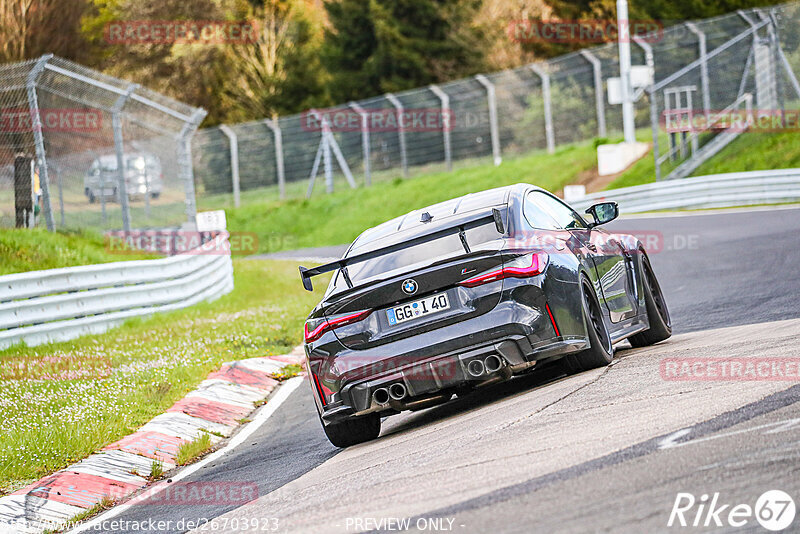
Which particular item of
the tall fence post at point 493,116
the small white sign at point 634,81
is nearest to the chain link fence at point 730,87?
the small white sign at point 634,81

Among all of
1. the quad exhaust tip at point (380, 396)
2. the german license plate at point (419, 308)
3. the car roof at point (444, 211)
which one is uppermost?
the car roof at point (444, 211)

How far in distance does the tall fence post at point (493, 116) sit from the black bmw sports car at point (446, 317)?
28013mm

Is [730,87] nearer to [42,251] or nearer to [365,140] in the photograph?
[365,140]

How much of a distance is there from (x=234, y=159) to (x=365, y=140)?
4.32 m

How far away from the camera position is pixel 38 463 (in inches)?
310

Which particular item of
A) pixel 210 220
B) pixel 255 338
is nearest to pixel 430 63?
pixel 210 220

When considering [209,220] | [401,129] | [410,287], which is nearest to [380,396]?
[410,287]

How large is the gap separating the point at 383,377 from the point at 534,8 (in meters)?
53.3

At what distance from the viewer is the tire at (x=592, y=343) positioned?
776cm

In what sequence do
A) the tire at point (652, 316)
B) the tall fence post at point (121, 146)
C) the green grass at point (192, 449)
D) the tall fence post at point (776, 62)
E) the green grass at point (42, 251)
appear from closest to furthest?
the green grass at point (192, 449) → the tire at point (652, 316) → the green grass at point (42, 251) → the tall fence post at point (121, 146) → the tall fence post at point (776, 62)

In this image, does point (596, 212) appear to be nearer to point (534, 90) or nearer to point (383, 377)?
point (383, 377)

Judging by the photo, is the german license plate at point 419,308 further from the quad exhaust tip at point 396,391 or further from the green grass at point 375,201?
the green grass at point 375,201

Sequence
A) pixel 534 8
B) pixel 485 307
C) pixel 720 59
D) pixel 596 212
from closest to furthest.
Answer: pixel 485 307, pixel 596 212, pixel 720 59, pixel 534 8

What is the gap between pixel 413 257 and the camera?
7656mm
